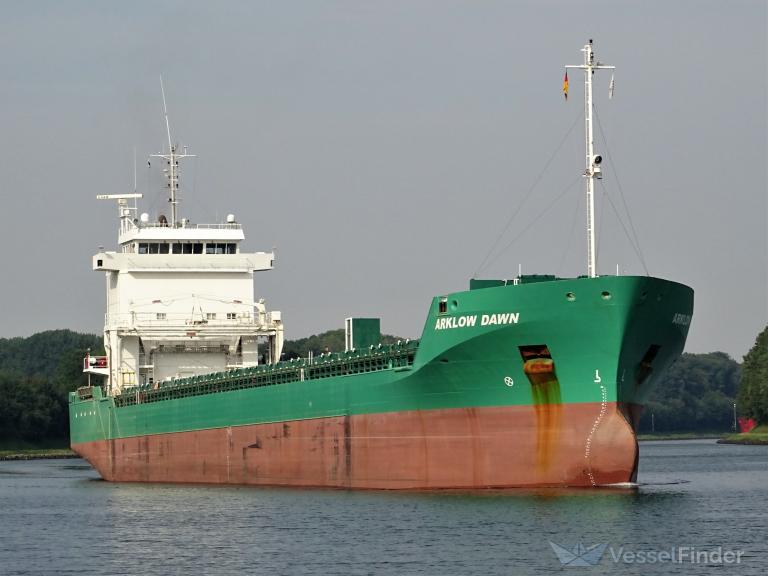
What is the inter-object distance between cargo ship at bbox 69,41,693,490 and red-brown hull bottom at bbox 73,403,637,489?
0.03 m

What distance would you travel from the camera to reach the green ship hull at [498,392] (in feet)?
104

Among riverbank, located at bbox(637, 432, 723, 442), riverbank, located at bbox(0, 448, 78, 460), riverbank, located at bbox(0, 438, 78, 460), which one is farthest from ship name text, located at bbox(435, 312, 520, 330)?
riverbank, located at bbox(637, 432, 723, 442)

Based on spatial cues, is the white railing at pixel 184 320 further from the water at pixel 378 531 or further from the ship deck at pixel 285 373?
the water at pixel 378 531

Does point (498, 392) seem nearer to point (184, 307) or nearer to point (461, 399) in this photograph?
point (461, 399)

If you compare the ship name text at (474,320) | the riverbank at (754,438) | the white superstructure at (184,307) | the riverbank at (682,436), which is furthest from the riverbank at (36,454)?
the ship name text at (474,320)

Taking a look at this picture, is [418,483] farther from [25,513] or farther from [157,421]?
[157,421]

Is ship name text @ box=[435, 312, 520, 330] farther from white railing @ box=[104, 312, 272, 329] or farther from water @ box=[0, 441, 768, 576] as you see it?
white railing @ box=[104, 312, 272, 329]

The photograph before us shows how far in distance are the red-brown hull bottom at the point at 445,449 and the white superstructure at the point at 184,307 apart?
6.49 m

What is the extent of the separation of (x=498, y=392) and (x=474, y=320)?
1.72m

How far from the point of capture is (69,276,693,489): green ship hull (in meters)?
31.6

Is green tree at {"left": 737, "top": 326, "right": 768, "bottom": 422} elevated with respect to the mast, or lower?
lower

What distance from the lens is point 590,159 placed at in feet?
108

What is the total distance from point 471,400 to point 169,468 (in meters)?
13.9

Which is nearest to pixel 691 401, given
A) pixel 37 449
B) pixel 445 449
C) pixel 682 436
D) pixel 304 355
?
pixel 682 436
